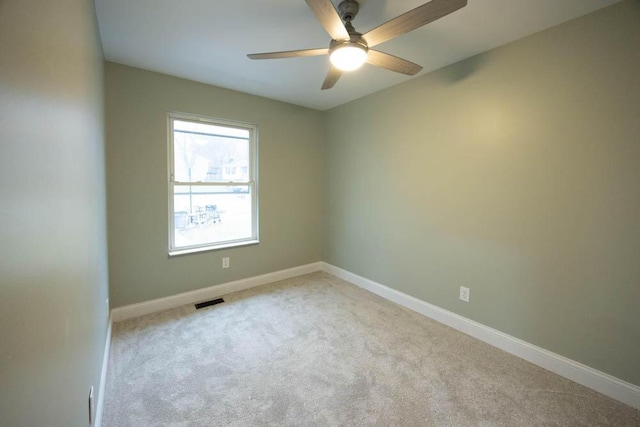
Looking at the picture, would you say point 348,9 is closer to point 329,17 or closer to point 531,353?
point 329,17

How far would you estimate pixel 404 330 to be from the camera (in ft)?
8.28

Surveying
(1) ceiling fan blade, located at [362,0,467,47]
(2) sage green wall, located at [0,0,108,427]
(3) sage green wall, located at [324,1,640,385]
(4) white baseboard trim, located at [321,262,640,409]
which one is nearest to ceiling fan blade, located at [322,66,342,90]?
(1) ceiling fan blade, located at [362,0,467,47]

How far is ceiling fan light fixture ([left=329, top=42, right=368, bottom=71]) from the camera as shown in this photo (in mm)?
1625

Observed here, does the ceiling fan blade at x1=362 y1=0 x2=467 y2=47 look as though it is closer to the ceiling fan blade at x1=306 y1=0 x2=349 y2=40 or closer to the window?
the ceiling fan blade at x1=306 y1=0 x2=349 y2=40

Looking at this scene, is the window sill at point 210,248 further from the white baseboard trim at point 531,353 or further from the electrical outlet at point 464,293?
the electrical outlet at point 464,293

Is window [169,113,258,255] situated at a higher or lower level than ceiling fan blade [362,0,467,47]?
lower

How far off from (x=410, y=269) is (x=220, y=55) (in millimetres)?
2781

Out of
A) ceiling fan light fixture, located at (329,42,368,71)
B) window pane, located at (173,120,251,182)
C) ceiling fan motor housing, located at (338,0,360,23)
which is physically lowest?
window pane, located at (173,120,251,182)

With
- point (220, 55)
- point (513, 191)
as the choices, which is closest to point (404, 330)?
point (513, 191)

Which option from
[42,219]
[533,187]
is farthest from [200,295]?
[533,187]

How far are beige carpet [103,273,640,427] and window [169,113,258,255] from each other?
89 centimetres

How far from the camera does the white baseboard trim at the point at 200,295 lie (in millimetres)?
2656

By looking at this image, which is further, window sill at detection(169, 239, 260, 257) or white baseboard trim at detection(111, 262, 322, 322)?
window sill at detection(169, 239, 260, 257)

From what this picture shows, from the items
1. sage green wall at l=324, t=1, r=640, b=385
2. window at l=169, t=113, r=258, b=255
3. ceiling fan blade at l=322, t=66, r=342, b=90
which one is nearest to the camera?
sage green wall at l=324, t=1, r=640, b=385
